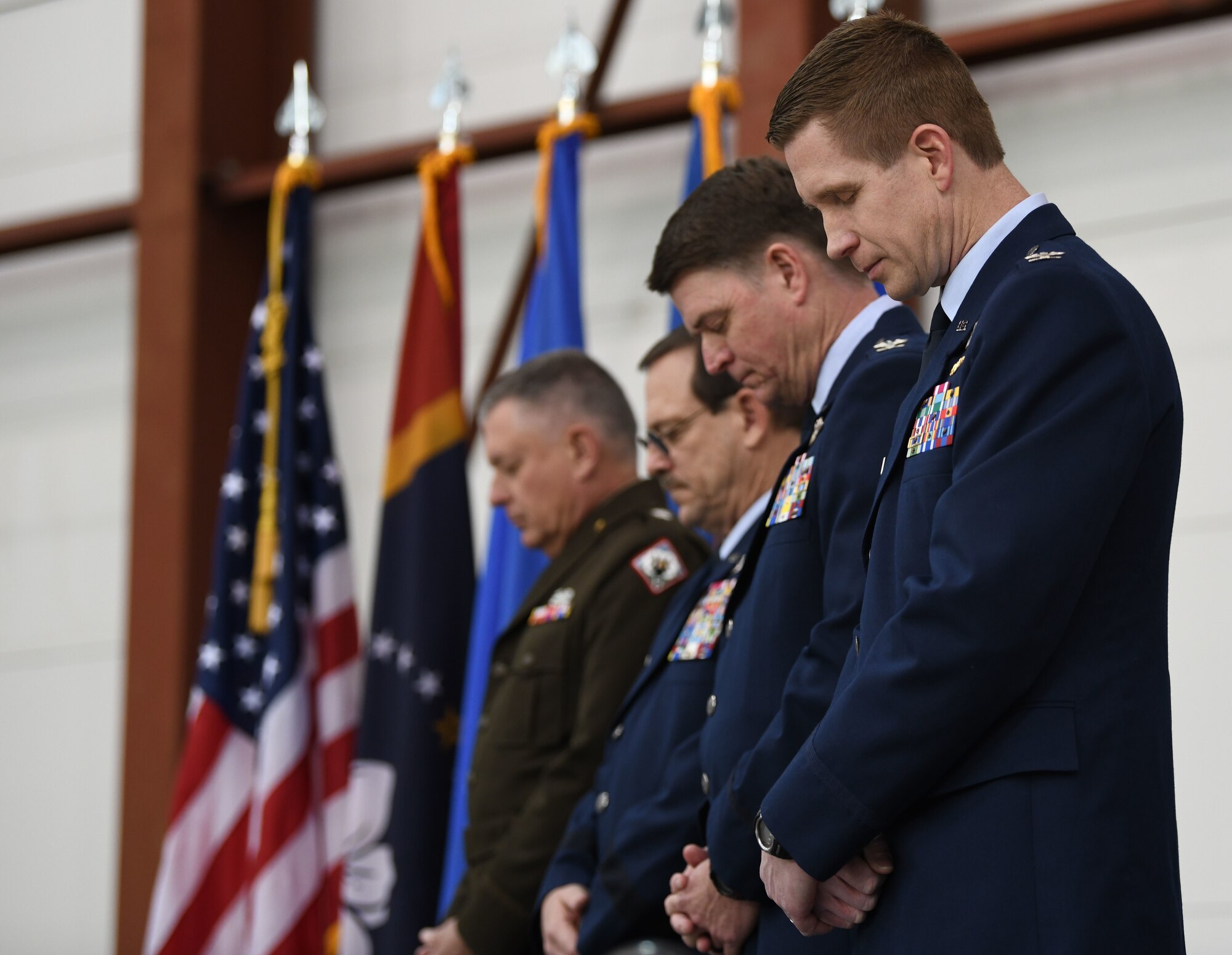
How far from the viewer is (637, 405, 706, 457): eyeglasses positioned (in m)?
2.36

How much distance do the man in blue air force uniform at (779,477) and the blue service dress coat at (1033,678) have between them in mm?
94

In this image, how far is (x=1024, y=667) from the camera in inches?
50.4

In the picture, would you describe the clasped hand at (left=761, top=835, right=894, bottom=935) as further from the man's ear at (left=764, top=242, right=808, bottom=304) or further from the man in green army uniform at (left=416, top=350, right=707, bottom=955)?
the man in green army uniform at (left=416, top=350, right=707, bottom=955)

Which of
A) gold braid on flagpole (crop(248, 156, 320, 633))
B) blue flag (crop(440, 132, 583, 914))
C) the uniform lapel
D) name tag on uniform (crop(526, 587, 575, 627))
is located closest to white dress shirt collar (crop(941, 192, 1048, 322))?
the uniform lapel

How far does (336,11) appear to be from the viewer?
499cm

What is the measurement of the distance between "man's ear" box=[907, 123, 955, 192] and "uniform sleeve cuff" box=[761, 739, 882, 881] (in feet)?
1.72

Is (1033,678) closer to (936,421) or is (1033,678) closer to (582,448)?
(936,421)

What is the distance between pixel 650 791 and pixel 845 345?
0.66 meters

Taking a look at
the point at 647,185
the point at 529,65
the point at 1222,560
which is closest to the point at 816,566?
the point at 1222,560

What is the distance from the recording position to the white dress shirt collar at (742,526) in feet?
7.10

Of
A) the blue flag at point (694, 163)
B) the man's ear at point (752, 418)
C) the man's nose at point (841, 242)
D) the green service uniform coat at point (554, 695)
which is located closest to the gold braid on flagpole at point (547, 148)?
the blue flag at point (694, 163)

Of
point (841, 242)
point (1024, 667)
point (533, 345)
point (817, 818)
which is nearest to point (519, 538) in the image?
point (533, 345)

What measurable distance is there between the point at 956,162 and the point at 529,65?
3.35 m

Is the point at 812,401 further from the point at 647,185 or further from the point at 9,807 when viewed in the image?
the point at 9,807
